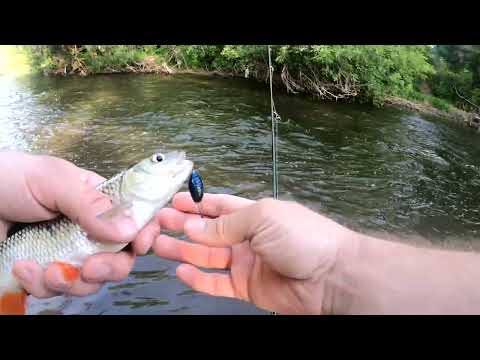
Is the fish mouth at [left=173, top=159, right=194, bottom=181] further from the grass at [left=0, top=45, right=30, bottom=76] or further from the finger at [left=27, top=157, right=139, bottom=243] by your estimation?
the grass at [left=0, top=45, right=30, bottom=76]

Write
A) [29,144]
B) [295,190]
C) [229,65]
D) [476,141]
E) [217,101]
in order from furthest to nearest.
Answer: [229,65], [217,101], [476,141], [29,144], [295,190]

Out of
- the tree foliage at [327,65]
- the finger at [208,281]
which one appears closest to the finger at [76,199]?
the finger at [208,281]

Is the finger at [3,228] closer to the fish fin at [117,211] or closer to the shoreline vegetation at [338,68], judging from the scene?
the fish fin at [117,211]

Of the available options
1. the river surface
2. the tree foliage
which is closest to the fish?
the river surface

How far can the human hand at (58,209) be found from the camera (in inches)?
106

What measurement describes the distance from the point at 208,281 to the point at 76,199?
3.87ft

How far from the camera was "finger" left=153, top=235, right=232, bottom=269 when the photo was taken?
325 centimetres

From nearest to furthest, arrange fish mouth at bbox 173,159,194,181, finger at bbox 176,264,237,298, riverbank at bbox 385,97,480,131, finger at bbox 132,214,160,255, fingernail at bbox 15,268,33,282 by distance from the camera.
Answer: fish mouth at bbox 173,159,194,181
fingernail at bbox 15,268,33,282
finger at bbox 132,214,160,255
finger at bbox 176,264,237,298
riverbank at bbox 385,97,480,131

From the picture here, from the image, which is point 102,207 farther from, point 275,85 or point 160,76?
point 160,76

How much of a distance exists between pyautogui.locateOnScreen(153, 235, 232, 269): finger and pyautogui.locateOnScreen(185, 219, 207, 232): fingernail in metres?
0.40

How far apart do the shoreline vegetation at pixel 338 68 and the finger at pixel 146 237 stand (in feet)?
49.6

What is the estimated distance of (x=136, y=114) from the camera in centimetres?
1478
